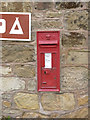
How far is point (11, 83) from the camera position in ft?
7.97

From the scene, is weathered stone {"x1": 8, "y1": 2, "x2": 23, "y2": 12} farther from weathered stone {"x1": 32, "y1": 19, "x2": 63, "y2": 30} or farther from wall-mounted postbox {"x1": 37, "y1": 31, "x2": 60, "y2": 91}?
wall-mounted postbox {"x1": 37, "y1": 31, "x2": 60, "y2": 91}

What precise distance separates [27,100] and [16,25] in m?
1.05

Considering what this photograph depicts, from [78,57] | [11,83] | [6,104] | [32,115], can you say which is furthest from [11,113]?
[78,57]

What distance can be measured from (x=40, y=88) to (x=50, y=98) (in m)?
0.21

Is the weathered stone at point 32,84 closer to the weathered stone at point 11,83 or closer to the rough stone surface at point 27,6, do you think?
the weathered stone at point 11,83

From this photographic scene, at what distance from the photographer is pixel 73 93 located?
240cm

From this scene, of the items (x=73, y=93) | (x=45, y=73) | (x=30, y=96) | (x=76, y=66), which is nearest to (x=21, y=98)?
(x=30, y=96)

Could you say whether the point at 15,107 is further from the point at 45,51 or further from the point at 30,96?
the point at 45,51

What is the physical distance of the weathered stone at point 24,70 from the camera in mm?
2389

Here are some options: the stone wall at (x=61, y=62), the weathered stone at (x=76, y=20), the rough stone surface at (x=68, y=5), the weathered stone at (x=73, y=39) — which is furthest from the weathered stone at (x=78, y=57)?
the rough stone surface at (x=68, y=5)

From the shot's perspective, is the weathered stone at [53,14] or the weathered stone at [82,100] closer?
the weathered stone at [53,14]

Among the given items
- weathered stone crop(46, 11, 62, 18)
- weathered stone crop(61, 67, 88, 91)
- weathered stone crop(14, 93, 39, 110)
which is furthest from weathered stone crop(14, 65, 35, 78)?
weathered stone crop(46, 11, 62, 18)

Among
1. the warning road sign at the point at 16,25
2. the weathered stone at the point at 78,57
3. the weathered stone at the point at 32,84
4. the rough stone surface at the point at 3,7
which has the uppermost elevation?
the rough stone surface at the point at 3,7

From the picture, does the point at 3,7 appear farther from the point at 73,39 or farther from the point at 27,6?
the point at 73,39
